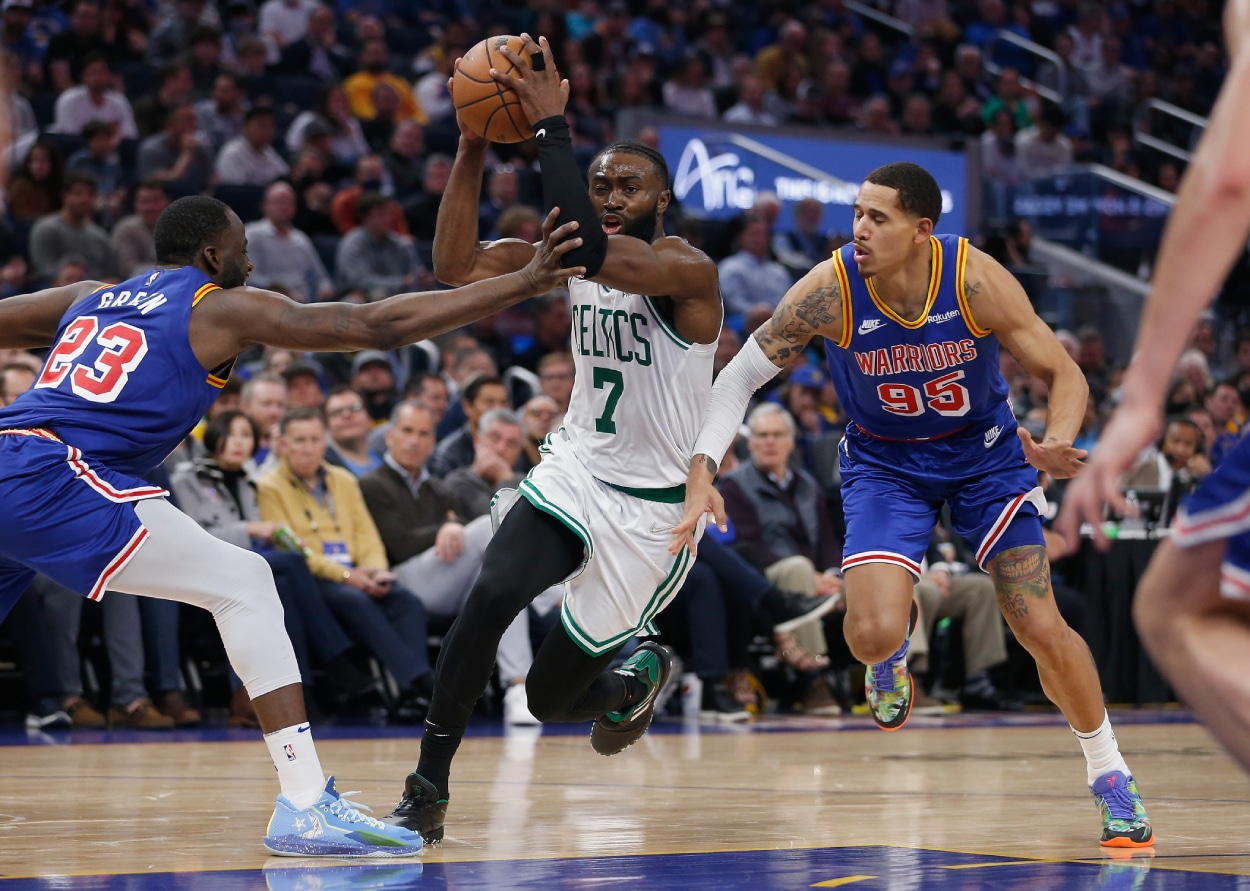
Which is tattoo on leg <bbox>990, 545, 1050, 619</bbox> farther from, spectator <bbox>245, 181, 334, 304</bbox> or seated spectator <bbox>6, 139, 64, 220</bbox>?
seated spectator <bbox>6, 139, 64, 220</bbox>

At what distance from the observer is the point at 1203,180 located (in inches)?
87.1

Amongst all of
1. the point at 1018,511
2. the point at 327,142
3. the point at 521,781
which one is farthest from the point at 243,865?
the point at 327,142

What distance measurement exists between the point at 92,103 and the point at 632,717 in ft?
29.4

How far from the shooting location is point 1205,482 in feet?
8.14

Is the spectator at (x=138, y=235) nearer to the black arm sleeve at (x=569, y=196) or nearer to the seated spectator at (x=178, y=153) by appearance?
the seated spectator at (x=178, y=153)

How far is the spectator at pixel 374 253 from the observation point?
11.3 m

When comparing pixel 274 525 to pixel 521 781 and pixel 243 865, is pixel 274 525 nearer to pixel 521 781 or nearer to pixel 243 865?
pixel 521 781

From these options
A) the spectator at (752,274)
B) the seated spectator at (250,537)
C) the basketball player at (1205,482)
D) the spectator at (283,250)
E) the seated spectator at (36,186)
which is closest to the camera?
the basketball player at (1205,482)

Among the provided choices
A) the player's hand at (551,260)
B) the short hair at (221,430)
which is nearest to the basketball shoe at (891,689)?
the player's hand at (551,260)

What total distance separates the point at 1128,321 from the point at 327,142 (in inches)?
291

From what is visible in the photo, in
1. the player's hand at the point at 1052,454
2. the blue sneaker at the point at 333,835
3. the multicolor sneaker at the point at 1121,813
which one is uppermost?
the player's hand at the point at 1052,454

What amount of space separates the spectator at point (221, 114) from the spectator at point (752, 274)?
4.11 meters

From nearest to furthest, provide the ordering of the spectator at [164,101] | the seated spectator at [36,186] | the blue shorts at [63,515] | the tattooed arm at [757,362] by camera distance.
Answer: the blue shorts at [63,515] → the tattooed arm at [757,362] → the seated spectator at [36,186] → the spectator at [164,101]

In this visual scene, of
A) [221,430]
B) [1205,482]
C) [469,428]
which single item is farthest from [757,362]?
[469,428]
